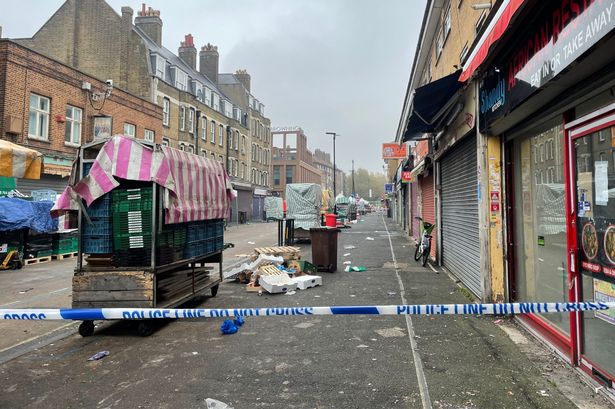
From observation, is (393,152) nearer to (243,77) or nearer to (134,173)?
(134,173)

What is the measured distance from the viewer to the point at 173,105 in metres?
32.7

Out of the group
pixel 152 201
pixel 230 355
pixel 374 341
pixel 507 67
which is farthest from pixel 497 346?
pixel 152 201

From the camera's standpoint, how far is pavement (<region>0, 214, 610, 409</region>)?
357 centimetres

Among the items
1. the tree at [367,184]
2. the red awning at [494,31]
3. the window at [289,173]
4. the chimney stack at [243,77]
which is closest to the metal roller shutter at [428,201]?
the red awning at [494,31]

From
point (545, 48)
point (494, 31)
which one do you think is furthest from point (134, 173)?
point (545, 48)

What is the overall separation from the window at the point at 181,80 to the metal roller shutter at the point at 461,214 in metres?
29.9

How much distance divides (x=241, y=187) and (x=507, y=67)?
41.5m

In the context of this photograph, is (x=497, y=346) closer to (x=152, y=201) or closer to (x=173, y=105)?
(x=152, y=201)

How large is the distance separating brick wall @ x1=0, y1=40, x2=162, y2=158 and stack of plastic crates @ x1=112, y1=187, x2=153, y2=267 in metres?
15.0

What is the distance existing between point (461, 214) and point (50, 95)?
1981cm

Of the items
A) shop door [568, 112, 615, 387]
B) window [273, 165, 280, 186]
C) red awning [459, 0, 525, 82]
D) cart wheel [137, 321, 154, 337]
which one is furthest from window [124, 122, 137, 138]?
window [273, 165, 280, 186]

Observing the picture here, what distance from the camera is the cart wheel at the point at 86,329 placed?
5.60 m

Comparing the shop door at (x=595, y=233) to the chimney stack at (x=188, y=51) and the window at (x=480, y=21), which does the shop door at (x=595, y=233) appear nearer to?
the window at (x=480, y=21)

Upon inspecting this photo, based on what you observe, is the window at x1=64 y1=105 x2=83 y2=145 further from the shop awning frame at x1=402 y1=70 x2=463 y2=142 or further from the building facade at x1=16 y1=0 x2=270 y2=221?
the shop awning frame at x1=402 y1=70 x2=463 y2=142
